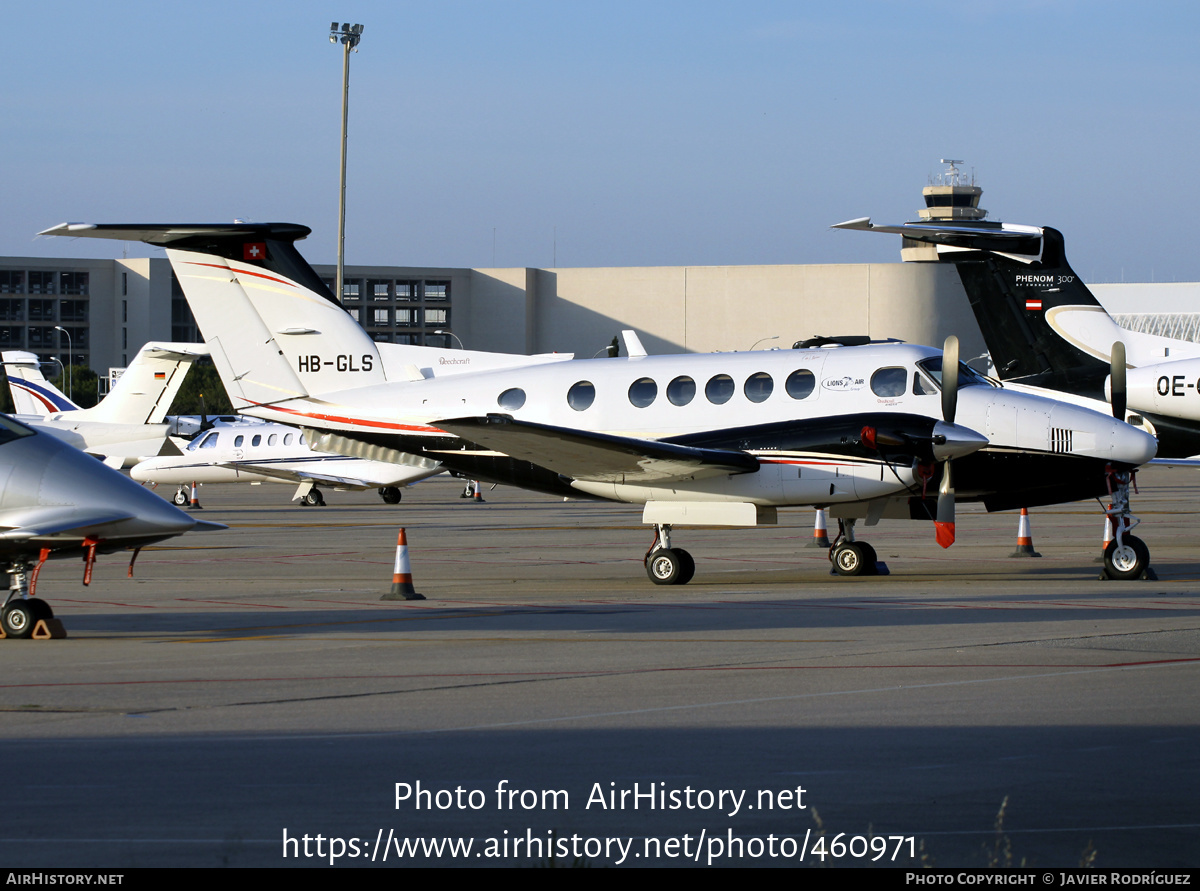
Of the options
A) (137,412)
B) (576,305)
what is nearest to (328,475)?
(137,412)

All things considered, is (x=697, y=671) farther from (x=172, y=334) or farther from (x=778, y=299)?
(x=172, y=334)

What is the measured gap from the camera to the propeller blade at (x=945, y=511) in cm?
1611

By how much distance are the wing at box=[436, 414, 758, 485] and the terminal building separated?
96.5 metres

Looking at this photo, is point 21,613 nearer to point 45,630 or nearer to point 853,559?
point 45,630

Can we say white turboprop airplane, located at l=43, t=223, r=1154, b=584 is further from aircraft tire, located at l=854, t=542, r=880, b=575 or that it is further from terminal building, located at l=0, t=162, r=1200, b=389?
terminal building, located at l=0, t=162, r=1200, b=389

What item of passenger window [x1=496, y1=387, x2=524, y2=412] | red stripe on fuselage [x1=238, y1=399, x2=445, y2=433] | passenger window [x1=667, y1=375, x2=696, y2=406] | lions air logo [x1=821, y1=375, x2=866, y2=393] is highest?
lions air logo [x1=821, y1=375, x2=866, y2=393]

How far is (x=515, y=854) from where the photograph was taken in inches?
202

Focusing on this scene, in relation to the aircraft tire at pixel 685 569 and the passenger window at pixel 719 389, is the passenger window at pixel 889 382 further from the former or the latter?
the aircraft tire at pixel 685 569

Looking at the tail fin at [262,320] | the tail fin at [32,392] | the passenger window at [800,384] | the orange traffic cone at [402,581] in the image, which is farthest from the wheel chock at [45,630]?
the tail fin at [32,392]

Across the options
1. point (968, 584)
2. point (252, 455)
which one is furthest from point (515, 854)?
point (252, 455)

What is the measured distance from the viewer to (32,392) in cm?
4294

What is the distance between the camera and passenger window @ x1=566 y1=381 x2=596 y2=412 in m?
18.6

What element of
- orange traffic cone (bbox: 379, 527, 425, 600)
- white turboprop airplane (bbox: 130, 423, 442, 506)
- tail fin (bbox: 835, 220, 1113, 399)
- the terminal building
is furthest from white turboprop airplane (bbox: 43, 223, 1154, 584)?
the terminal building

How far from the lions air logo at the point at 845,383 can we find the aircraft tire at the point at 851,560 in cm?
224
